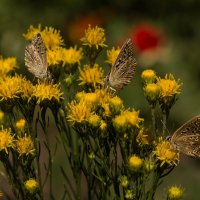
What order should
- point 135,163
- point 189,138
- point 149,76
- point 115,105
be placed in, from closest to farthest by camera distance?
1. point 135,163
2. point 115,105
3. point 189,138
4. point 149,76

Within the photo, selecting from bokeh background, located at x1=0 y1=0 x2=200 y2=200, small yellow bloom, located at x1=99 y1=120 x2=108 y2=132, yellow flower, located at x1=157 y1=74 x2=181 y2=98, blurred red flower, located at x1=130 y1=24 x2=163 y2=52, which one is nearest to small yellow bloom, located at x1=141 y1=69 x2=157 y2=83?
yellow flower, located at x1=157 y1=74 x2=181 y2=98

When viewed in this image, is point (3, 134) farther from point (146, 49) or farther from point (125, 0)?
Answer: point (125, 0)

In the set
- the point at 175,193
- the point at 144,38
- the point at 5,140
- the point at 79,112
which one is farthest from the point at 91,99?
the point at 144,38

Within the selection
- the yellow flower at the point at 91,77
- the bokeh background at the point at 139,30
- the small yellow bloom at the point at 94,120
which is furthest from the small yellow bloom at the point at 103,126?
the bokeh background at the point at 139,30

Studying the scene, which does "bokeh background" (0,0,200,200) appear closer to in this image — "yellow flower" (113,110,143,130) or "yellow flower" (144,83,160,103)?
"yellow flower" (144,83,160,103)

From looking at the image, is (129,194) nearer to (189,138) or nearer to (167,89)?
(189,138)

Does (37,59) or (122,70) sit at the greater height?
(37,59)

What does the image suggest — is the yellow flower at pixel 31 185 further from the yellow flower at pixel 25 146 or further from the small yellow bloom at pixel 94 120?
the small yellow bloom at pixel 94 120
